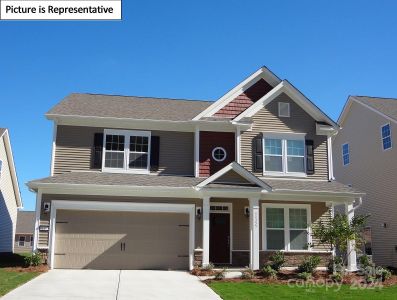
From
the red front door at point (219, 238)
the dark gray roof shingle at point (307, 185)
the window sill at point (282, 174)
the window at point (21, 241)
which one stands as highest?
the window sill at point (282, 174)

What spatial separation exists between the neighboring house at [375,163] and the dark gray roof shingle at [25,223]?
35.7m

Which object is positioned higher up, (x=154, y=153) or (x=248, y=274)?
(x=154, y=153)

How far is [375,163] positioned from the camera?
972 inches

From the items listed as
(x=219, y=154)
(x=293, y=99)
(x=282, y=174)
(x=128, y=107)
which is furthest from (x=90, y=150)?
(x=293, y=99)

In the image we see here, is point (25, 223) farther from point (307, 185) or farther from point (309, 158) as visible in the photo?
point (307, 185)

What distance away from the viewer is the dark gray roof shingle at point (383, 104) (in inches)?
951

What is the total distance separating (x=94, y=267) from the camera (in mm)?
17922

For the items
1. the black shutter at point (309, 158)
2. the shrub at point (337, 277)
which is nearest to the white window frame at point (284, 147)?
the black shutter at point (309, 158)

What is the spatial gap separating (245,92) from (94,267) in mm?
10316

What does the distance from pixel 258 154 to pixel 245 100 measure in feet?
9.30

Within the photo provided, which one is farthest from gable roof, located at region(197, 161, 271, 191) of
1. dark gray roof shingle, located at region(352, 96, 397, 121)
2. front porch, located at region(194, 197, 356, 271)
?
dark gray roof shingle, located at region(352, 96, 397, 121)

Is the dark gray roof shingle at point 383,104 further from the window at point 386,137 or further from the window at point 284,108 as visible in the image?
the window at point 284,108

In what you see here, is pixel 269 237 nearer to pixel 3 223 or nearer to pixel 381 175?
pixel 381 175

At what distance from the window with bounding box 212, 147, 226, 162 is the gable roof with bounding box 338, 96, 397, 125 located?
9218 mm
